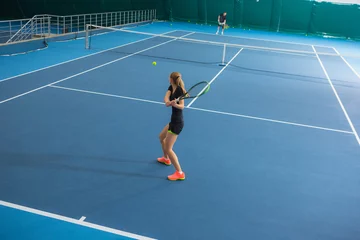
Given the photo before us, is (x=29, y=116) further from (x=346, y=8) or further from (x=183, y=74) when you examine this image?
(x=346, y=8)

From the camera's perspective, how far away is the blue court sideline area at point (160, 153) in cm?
481

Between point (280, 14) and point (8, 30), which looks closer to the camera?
point (8, 30)

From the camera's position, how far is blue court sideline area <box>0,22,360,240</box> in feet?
15.8

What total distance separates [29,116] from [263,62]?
433 inches

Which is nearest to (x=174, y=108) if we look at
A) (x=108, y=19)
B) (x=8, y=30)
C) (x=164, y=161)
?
(x=164, y=161)

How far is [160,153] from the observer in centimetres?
680

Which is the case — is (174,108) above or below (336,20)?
below

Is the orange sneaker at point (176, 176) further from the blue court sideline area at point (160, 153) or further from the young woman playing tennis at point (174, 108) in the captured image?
the blue court sideline area at point (160, 153)

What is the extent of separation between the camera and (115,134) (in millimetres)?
7496

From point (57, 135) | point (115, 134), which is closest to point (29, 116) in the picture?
point (57, 135)

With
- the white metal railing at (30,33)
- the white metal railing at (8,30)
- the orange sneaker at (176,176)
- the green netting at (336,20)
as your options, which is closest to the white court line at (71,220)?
the orange sneaker at (176,176)

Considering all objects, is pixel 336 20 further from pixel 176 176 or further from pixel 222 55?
pixel 176 176

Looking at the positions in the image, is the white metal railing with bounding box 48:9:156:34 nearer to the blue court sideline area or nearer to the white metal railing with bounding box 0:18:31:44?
the white metal railing with bounding box 0:18:31:44

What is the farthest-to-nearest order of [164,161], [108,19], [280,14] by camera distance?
[280,14] < [108,19] < [164,161]
